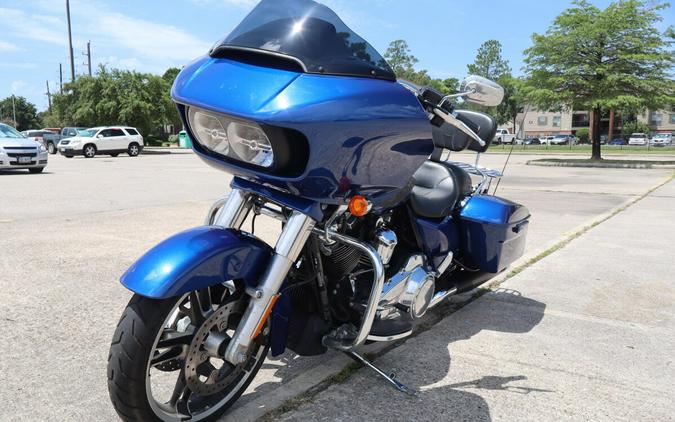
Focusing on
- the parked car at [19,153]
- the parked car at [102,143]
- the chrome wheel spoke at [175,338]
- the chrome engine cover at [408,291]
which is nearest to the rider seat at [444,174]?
the chrome engine cover at [408,291]

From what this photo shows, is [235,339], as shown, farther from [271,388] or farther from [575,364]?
[575,364]

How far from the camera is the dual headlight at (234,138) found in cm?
220

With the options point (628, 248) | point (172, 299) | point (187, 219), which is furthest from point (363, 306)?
point (187, 219)

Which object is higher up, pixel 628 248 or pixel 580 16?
pixel 580 16

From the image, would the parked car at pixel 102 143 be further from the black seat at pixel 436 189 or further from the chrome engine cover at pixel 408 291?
A: the chrome engine cover at pixel 408 291

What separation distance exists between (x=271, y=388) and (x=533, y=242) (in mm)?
4707

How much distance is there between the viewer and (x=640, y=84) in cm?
2509

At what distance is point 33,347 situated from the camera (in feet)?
10.7

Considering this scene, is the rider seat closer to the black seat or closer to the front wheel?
the black seat

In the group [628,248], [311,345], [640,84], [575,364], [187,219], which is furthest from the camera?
[640,84]

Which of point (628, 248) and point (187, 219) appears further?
point (187, 219)

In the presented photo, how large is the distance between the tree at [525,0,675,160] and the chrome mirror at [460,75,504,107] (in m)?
24.9

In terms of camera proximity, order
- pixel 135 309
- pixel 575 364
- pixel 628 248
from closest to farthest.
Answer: pixel 135 309
pixel 575 364
pixel 628 248

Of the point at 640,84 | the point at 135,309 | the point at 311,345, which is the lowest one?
the point at 311,345
